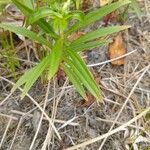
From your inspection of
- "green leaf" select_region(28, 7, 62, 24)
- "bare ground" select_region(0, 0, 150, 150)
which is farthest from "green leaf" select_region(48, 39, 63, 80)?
"bare ground" select_region(0, 0, 150, 150)

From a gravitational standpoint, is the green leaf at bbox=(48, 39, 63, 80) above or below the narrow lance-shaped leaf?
above

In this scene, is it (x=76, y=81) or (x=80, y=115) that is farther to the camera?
(x=80, y=115)

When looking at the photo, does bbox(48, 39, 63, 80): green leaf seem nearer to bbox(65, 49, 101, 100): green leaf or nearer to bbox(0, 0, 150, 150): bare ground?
bbox(65, 49, 101, 100): green leaf

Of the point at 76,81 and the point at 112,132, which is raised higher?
the point at 76,81

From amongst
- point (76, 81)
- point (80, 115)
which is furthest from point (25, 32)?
point (80, 115)

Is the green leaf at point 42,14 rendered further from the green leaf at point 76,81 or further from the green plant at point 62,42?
the green leaf at point 76,81

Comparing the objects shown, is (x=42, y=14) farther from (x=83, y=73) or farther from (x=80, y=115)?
(x=80, y=115)

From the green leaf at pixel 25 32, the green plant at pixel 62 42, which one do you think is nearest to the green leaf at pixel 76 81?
the green plant at pixel 62 42
